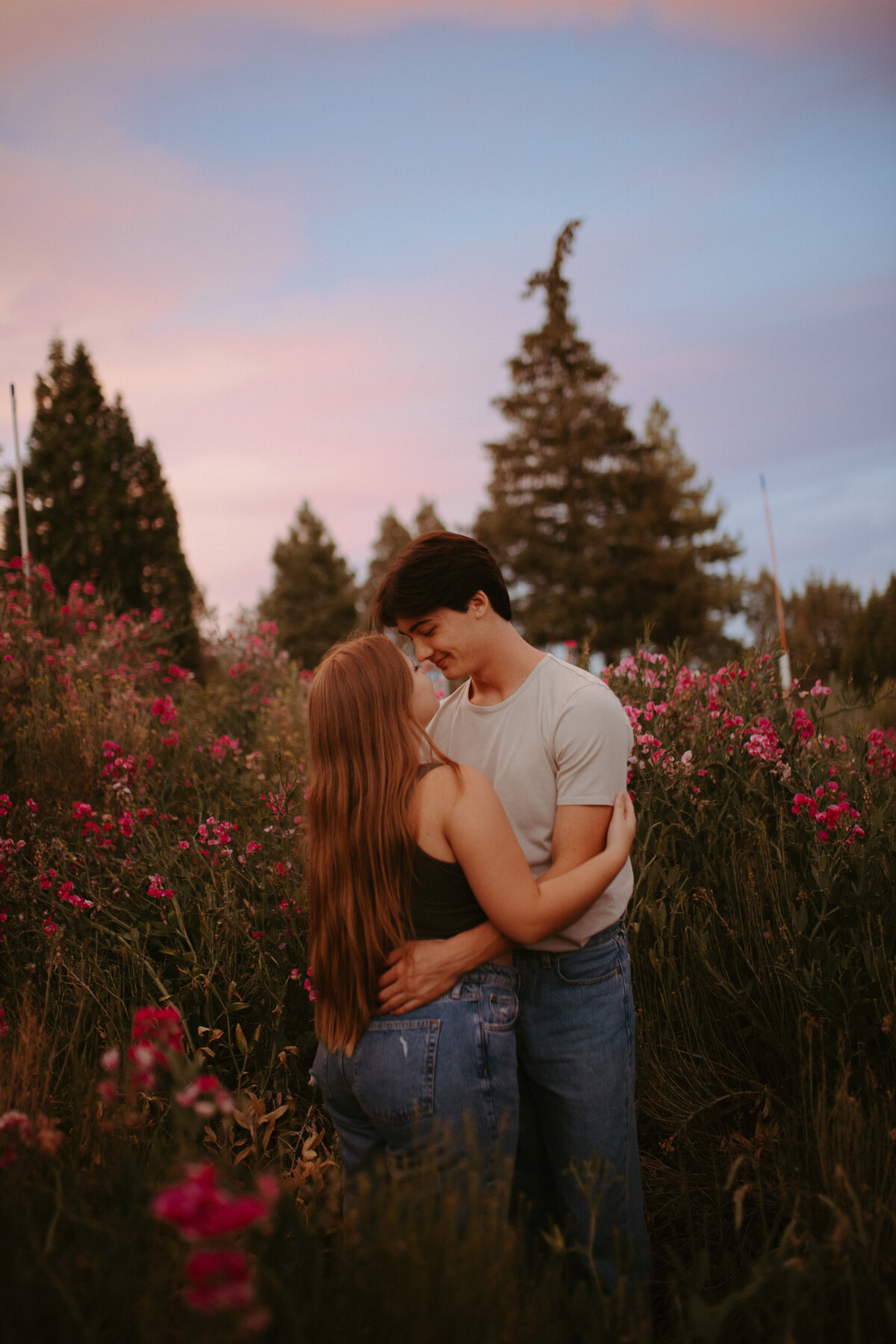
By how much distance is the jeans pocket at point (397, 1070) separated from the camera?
169 centimetres

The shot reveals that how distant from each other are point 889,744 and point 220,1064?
3.34 m

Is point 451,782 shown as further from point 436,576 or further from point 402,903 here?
point 436,576

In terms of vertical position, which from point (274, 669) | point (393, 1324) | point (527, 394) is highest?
point (527, 394)

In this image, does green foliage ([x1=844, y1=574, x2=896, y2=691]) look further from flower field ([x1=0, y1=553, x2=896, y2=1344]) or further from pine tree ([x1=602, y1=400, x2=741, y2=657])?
flower field ([x1=0, y1=553, x2=896, y2=1344])

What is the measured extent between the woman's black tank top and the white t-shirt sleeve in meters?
0.35

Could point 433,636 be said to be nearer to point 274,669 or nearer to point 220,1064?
point 220,1064

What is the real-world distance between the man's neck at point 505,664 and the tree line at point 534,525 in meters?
15.4

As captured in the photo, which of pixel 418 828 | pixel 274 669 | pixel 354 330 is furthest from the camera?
pixel 354 330

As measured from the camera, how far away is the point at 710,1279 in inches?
83.3

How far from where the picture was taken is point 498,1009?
1.81m

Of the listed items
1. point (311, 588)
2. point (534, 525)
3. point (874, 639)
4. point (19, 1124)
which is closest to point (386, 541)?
point (311, 588)

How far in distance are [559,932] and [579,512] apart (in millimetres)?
24561

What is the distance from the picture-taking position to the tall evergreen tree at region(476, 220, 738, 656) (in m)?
24.4

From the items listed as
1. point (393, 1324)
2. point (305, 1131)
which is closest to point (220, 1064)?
point (305, 1131)
